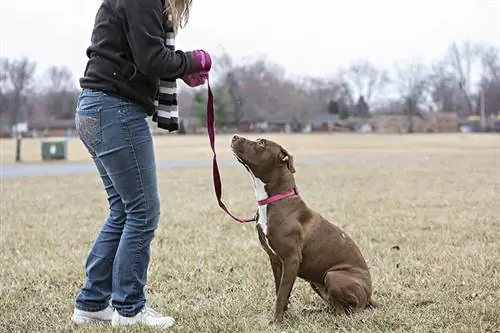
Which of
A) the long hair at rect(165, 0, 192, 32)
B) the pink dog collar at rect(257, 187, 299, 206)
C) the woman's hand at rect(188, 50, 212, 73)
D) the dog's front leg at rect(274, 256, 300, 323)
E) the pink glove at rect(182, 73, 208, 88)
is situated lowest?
the dog's front leg at rect(274, 256, 300, 323)

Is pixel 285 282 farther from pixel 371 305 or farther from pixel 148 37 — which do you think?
pixel 148 37

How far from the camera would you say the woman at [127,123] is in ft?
10.6

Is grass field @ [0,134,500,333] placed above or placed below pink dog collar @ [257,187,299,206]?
below

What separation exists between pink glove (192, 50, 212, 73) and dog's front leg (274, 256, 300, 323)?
119cm

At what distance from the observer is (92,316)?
3719 mm

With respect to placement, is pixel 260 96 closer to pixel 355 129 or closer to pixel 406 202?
pixel 355 129

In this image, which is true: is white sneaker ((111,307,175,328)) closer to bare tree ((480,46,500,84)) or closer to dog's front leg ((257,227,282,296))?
dog's front leg ((257,227,282,296))

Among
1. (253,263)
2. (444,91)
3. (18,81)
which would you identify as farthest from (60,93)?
(253,263)

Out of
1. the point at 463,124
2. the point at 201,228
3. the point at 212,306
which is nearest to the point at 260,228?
the point at 212,306

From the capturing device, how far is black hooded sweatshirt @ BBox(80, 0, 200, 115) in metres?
3.16

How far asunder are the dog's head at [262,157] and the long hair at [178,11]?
771mm

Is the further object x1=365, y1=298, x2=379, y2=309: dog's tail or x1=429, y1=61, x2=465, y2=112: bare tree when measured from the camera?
x1=429, y1=61, x2=465, y2=112: bare tree

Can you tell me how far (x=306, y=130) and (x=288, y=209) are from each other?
276 ft

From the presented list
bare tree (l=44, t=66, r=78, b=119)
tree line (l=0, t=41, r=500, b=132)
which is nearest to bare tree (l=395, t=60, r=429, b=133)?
tree line (l=0, t=41, r=500, b=132)
